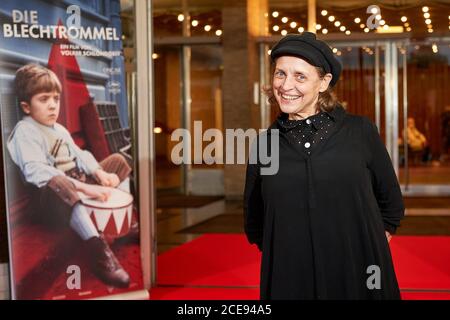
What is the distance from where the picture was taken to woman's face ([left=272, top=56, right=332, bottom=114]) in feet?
7.26

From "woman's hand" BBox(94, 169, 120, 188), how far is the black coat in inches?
93.7

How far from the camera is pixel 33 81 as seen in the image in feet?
13.9

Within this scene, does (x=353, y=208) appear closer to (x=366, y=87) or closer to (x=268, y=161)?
(x=268, y=161)

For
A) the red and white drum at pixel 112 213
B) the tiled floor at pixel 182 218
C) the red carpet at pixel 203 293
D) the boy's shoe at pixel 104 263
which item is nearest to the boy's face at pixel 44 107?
the red and white drum at pixel 112 213

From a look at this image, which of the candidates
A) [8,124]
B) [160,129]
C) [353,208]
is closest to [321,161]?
[353,208]

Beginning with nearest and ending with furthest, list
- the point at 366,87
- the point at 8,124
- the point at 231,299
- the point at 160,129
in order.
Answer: the point at 8,124 → the point at 231,299 → the point at 366,87 → the point at 160,129

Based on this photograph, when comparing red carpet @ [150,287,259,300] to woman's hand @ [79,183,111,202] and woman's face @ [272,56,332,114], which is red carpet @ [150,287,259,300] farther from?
woman's face @ [272,56,332,114]

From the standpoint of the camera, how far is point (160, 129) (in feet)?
43.1

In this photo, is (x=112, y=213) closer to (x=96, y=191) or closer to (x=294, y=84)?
(x=96, y=191)

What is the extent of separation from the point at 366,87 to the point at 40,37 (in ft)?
28.0

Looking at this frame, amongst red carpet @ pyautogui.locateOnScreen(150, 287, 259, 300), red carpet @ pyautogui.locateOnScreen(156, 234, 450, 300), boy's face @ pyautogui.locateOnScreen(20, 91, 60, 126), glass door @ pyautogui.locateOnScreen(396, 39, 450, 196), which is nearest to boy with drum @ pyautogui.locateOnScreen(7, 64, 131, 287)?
boy's face @ pyautogui.locateOnScreen(20, 91, 60, 126)

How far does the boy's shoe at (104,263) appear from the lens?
4465 mm

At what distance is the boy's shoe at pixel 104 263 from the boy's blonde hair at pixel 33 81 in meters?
0.96

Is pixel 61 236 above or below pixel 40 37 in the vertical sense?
below
